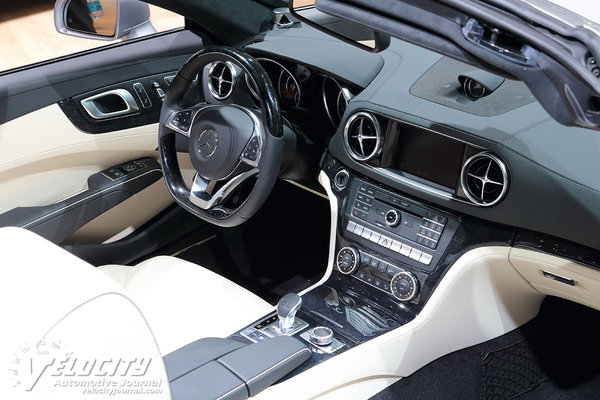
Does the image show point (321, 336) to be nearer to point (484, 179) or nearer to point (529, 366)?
point (484, 179)

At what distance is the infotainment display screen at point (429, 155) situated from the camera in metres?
1.58

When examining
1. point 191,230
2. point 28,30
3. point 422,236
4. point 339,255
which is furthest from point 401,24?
point 28,30

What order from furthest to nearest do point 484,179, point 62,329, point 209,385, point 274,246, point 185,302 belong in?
point 274,246
point 185,302
point 484,179
point 209,385
point 62,329

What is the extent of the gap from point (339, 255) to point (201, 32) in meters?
0.86

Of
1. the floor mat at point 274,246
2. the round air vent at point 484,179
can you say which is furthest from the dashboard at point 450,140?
the floor mat at point 274,246

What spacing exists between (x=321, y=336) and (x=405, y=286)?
0.26 m

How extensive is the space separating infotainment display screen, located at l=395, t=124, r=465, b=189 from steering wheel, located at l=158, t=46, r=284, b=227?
0.98ft

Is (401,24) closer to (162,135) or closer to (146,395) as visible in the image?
(146,395)

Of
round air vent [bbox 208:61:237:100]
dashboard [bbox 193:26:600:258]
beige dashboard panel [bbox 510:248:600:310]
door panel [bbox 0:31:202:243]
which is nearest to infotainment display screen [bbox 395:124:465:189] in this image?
dashboard [bbox 193:26:600:258]

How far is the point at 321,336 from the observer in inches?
61.7

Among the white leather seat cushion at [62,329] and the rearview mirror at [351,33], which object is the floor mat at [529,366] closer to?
the rearview mirror at [351,33]

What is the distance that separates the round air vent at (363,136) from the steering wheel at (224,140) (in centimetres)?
20

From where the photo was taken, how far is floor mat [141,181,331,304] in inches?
92.7

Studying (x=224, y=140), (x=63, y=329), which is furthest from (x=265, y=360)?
(x=63, y=329)
